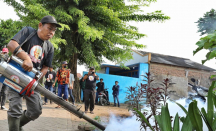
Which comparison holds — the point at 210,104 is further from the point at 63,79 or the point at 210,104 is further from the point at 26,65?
the point at 63,79

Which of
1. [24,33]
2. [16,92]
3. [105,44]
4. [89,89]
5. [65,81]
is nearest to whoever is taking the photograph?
[16,92]

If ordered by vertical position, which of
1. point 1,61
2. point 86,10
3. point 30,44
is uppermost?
point 86,10

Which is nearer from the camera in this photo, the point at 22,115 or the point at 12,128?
the point at 12,128

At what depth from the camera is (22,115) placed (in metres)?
2.97

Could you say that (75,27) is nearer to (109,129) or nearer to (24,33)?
(109,129)

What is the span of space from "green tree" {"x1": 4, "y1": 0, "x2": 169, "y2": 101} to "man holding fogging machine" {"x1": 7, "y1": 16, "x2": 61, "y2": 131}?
26.2ft

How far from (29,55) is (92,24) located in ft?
31.9

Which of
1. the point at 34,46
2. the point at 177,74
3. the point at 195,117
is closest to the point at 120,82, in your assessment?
the point at 177,74

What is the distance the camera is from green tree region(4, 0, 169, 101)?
38.3 feet

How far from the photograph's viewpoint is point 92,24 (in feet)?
40.7

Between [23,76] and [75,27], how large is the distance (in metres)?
11.0

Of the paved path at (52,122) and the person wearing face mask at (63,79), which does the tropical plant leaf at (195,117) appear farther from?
the person wearing face mask at (63,79)

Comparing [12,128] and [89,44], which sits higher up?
[89,44]

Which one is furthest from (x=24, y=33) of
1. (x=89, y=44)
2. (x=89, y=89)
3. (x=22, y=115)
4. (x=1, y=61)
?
(x=89, y=44)
